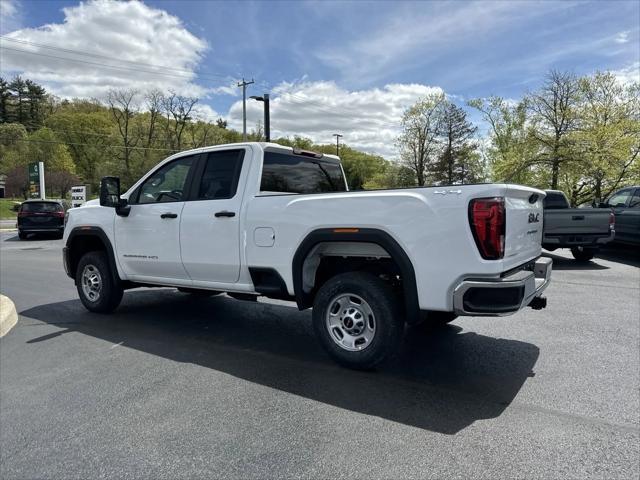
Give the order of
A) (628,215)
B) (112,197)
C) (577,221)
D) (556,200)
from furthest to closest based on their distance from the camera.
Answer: (556,200) < (628,215) < (577,221) < (112,197)

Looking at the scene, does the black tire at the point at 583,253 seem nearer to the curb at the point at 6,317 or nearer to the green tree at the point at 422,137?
the curb at the point at 6,317

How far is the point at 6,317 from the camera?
19.1 feet

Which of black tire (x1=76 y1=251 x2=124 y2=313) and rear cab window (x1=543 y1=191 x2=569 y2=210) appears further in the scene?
rear cab window (x1=543 y1=191 x2=569 y2=210)

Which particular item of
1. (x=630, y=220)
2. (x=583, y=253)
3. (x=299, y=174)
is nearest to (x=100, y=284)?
(x=299, y=174)

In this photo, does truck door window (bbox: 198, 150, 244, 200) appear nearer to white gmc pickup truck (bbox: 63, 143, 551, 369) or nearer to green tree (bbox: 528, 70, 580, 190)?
white gmc pickup truck (bbox: 63, 143, 551, 369)

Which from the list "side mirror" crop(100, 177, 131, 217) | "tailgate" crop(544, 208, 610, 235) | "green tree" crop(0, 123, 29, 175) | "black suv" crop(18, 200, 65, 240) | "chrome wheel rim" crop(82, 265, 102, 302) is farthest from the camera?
"green tree" crop(0, 123, 29, 175)

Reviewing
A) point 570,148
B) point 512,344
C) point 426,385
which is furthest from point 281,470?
point 570,148

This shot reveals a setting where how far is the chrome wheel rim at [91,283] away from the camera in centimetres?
617

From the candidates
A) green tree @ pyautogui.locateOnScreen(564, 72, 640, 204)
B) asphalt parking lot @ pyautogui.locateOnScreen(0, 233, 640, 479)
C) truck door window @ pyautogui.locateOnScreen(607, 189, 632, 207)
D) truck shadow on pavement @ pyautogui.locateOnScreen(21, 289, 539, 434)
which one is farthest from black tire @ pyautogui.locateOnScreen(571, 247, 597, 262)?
green tree @ pyautogui.locateOnScreen(564, 72, 640, 204)

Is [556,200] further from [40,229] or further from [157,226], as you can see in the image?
[40,229]

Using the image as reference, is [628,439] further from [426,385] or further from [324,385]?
[324,385]

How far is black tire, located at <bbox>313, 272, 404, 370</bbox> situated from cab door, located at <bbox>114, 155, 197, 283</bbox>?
1.95m

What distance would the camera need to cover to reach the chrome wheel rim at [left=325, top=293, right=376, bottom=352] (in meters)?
3.92

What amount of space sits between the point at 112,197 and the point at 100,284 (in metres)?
1.30
